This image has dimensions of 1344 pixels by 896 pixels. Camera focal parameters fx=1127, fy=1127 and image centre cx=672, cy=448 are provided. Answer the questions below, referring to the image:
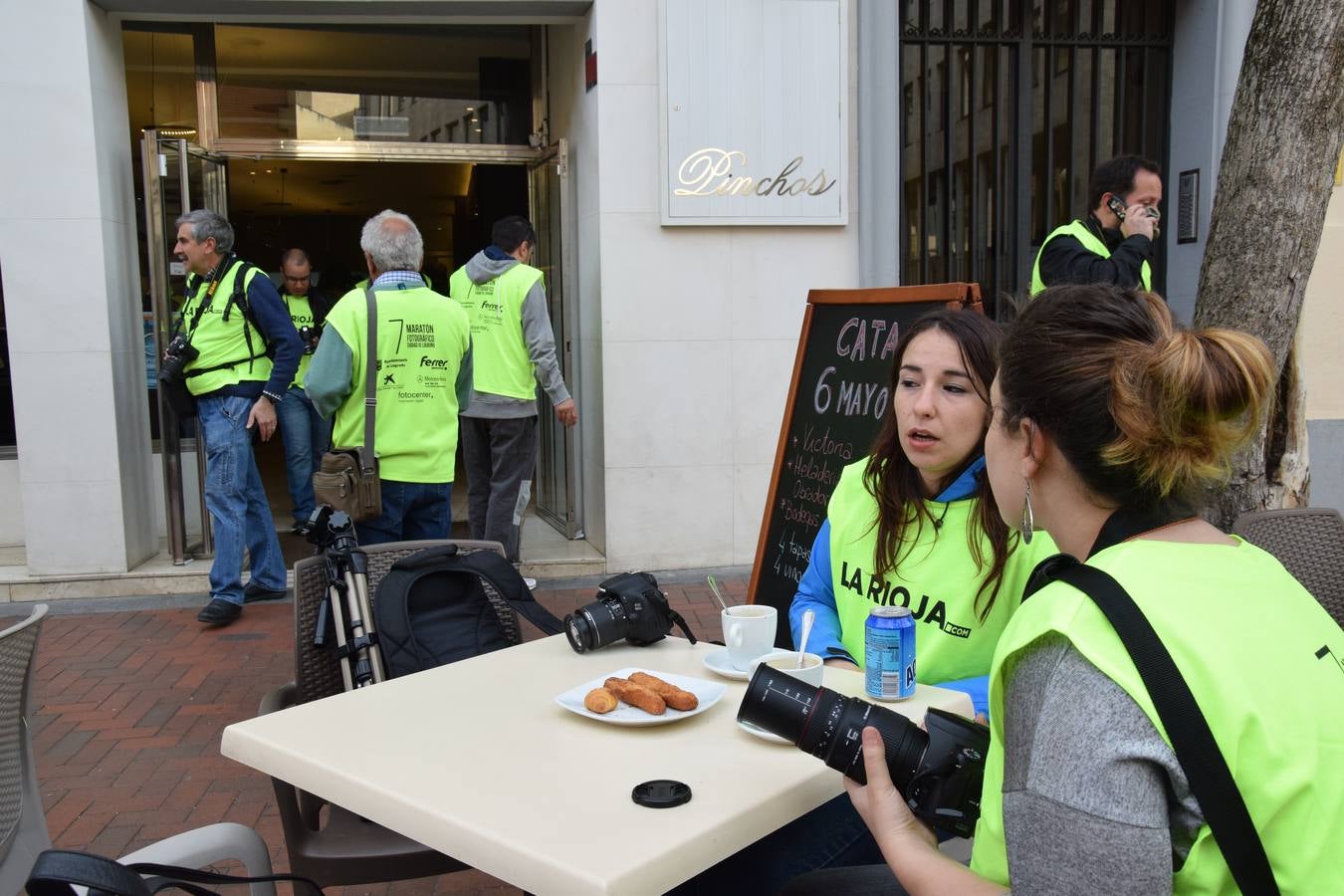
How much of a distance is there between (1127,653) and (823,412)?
108 inches

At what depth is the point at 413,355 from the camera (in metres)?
4.55

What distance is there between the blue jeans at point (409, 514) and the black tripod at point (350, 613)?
1.70m

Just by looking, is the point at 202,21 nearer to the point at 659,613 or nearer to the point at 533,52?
the point at 533,52

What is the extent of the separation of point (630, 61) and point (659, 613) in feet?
14.9

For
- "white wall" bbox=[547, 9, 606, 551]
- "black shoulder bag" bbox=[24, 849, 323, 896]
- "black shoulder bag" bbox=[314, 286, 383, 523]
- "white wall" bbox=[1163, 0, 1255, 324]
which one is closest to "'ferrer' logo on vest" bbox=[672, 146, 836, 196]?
"white wall" bbox=[547, 9, 606, 551]

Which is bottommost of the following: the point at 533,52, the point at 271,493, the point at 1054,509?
the point at 271,493

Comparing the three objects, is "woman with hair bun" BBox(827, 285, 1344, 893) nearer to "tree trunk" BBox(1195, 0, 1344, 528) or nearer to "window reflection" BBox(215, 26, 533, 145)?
"tree trunk" BBox(1195, 0, 1344, 528)

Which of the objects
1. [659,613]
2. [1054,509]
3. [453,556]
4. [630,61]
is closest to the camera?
[1054,509]

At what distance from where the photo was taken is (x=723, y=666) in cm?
229

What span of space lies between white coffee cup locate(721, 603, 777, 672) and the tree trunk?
71.0 inches

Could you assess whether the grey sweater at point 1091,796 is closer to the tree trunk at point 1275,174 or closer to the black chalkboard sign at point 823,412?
the black chalkboard sign at point 823,412

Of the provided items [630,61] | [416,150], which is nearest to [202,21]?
[416,150]

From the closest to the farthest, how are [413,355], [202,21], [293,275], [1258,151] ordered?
[1258,151]
[413,355]
[202,21]
[293,275]

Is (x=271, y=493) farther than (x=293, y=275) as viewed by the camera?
Yes
